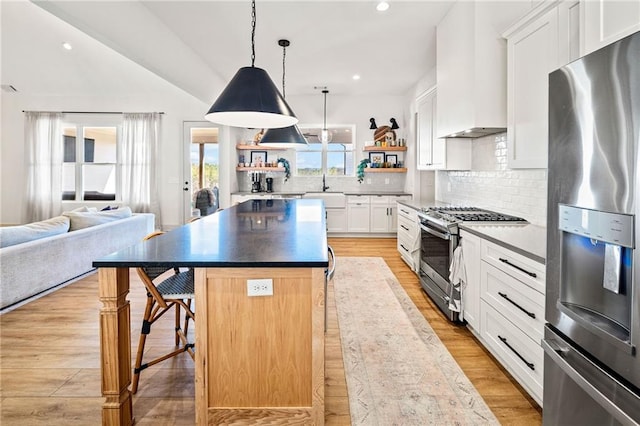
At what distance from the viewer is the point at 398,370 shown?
7.43ft

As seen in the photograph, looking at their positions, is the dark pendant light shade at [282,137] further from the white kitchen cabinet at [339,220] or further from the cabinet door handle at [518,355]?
the white kitchen cabinet at [339,220]

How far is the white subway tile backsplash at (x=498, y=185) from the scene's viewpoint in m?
2.75

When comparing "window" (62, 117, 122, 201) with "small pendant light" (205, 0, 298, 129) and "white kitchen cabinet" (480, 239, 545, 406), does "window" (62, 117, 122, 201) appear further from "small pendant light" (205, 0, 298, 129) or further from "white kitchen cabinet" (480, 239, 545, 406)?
"white kitchen cabinet" (480, 239, 545, 406)

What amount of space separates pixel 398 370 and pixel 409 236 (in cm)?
274

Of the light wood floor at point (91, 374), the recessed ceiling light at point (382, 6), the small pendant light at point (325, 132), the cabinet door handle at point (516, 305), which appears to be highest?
the recessed ceiling light at point (382, 6)

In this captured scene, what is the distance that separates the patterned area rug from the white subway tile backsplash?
1.27 metres

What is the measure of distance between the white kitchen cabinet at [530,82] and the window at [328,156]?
504 cm

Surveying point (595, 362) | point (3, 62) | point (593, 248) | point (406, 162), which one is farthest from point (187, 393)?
point (3, 62)

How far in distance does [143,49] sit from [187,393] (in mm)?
3618

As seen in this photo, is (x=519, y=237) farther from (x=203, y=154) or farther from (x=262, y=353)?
(x=203, y=154)

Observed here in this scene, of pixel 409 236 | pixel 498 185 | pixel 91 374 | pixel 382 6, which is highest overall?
pixel 382 6

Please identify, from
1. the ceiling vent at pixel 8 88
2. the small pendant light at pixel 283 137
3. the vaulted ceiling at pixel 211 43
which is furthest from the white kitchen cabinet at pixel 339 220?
the ceiling vent at pixel 8 88

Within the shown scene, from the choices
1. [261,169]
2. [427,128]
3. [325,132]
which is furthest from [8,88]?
[427,128]

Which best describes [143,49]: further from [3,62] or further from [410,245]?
[3,62]
